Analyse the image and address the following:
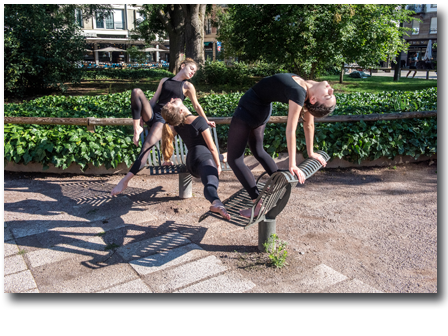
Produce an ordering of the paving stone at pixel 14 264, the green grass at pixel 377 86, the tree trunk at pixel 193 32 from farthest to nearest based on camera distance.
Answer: the green grass at pixel 377 86
the tree trunk at pixel 193 32
the paving stone at pixel 14 264

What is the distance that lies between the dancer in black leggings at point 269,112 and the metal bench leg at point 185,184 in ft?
5.37

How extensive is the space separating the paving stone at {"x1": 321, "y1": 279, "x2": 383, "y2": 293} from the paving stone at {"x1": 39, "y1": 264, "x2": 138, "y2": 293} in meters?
1.71

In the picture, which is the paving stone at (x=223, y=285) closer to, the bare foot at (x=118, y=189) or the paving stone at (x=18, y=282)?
the paving stone at (x=18, y=282)

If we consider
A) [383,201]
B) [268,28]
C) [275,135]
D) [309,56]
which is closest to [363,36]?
[309,56]

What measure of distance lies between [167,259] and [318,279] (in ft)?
4.67

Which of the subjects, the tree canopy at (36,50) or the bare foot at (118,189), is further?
the tree canopy at (36,50)

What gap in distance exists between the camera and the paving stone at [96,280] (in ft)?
10.8

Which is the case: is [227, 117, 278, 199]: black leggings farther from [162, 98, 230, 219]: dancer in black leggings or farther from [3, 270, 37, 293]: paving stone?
[3, 270, 37, 293]: paving stone

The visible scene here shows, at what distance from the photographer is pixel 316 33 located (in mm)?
13961

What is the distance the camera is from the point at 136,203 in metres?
5.40

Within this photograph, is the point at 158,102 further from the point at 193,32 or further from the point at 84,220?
the point at 193,32

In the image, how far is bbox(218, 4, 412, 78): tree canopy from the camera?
1372 centimetres

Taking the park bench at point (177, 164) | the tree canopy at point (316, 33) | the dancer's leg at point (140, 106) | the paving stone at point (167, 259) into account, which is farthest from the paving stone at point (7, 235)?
Result: the tree canopy at point (316, 33)

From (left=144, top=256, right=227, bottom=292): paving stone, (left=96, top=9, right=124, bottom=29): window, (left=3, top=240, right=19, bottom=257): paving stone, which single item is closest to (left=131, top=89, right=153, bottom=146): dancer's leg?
(left=3, top=240, right=19, bottom=257): paving stone
